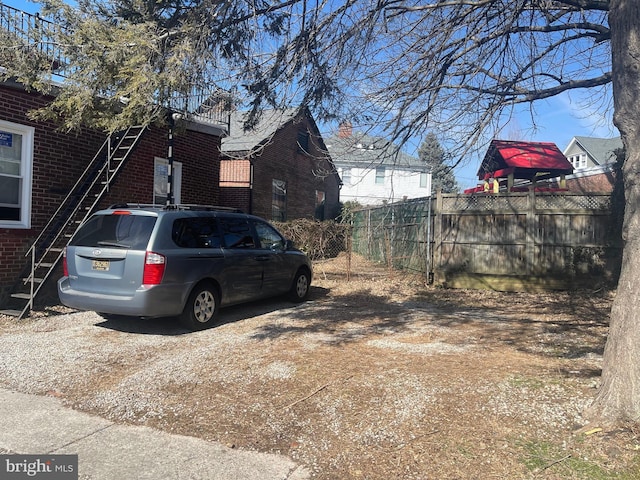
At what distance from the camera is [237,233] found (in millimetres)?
7863

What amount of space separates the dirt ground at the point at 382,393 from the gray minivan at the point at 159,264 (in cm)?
47

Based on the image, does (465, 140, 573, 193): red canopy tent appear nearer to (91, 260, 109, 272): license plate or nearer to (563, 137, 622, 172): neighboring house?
(91, 260, 109, 272): license plate

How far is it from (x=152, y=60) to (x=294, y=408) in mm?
4361

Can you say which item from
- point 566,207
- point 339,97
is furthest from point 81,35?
point 566,207

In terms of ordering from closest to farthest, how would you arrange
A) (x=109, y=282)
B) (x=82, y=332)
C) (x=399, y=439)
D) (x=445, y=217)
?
1. (x=399, y=439)
2. (x=109, y=282)
3. (x=82, y=332)
4. (x=445, y=217)

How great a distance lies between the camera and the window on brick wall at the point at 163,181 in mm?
10945

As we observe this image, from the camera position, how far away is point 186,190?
11664 millimetres

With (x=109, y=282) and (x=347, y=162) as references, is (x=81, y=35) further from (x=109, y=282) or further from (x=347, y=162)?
(x=347, y=162)

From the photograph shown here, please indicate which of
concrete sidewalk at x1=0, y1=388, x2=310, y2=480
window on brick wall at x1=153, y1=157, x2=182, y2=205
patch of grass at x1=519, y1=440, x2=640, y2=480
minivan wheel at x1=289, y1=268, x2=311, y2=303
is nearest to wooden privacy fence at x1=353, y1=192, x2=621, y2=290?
minivan wheel at x1=289, y1=268, x2=311, y2=303

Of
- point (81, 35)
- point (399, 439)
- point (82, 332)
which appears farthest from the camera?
point (82, 332)

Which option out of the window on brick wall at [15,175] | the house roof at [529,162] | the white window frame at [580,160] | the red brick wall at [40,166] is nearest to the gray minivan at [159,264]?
the red brick wall at [40,166]

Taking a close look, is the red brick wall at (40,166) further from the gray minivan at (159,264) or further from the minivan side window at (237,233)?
the minivan side window at (237,233)

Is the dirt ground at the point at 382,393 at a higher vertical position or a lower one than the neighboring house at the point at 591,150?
lower

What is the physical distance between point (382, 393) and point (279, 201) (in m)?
16.0
